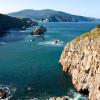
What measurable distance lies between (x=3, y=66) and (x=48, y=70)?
21.7 m

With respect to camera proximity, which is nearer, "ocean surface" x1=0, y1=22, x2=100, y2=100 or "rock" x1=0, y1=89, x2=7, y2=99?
"rock" x1=0, y1=89, x2=7, y2=99

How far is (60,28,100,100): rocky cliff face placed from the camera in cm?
7894

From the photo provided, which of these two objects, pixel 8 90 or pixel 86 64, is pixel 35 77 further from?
pixel 86 64

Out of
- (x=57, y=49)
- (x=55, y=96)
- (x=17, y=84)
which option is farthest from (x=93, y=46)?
(x=57, y=49)

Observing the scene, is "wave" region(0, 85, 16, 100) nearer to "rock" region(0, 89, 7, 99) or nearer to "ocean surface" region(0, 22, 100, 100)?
"ocean surface" region(0, 22, 100, 100)

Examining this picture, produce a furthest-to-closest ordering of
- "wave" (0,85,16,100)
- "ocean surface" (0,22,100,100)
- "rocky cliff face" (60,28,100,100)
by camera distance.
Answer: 1. "ocean surface" (0,22,100,100)
2. "wave" (0,85,16,100)
3. "rocky cliff face" (60,28,100,100)

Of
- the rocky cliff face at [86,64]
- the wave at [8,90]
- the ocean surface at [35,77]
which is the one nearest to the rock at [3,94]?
the wave at [8,90]

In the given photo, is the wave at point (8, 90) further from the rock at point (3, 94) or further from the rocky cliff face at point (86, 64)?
the rocky cliff face at point (86, 64)

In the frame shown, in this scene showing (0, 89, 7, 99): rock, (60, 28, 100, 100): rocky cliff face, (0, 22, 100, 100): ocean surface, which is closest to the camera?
(60, 28, 100, 100): rocky cliff face

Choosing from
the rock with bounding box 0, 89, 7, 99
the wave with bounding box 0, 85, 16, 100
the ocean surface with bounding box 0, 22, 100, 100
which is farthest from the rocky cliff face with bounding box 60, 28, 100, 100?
the rock with bounding box 0, 89, 7, 99

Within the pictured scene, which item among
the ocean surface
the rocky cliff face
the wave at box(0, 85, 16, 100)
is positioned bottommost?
the wave at box(0, 85, 16, 100)

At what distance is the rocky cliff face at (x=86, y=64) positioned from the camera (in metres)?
78.9

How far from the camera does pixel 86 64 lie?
290 ft

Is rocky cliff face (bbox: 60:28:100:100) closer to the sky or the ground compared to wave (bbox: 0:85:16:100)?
closer to the sky
